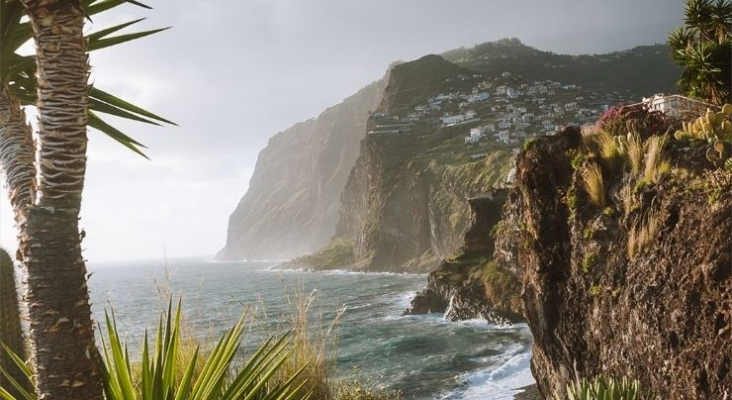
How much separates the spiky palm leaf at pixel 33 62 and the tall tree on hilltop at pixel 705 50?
10.8 metres

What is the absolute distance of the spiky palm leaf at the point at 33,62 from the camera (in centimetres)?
300

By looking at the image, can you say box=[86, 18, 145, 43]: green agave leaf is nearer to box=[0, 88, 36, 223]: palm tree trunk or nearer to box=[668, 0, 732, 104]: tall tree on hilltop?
box=[0, 88, 36, 223]: palm tree trunk

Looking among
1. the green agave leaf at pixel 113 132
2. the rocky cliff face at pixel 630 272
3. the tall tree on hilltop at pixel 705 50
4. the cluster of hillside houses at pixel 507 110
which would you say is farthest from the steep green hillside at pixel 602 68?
the green agave leaf at pixel 113 132

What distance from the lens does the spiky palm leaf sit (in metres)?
3.00

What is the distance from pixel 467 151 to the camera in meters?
76.2

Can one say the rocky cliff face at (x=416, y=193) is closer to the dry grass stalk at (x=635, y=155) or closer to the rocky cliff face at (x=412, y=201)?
the rocky cliff face at (x=412, y=201)


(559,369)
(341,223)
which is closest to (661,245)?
(559,369)

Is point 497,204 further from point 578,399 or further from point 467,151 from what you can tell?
point 467,151

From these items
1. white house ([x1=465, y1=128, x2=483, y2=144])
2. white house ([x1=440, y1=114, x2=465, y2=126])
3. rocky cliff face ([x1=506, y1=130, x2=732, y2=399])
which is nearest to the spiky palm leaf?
rocky cliff face ([x1=506, y1=130, x2=732, y2=399])

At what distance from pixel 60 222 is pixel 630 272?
7.01 meters

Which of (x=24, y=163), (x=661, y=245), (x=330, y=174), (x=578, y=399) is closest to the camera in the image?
(x=24, y=163)

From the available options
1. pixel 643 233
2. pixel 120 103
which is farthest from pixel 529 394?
pixel 120 103

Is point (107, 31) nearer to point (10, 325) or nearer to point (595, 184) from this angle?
point (10, 325)

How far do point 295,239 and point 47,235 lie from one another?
198 meters
